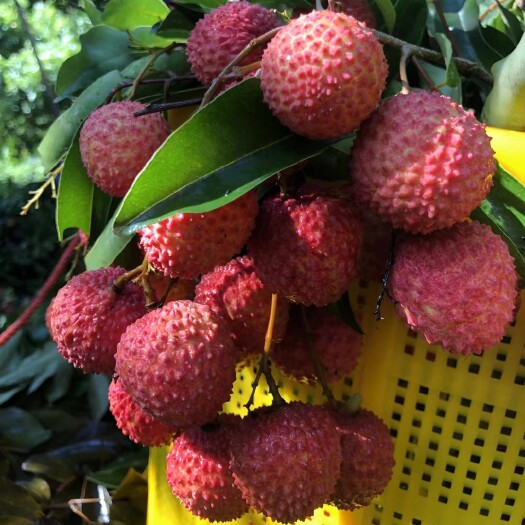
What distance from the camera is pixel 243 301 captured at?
1.99ft

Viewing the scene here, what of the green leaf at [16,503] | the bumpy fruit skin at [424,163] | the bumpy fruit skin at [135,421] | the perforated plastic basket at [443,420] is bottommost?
the green leaf at [16,503]

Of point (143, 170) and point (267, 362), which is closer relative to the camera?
point (143, 170)

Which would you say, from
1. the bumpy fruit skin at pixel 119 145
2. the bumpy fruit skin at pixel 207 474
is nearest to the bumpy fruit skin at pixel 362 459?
the bumpy fruit skin at pixel 207 474

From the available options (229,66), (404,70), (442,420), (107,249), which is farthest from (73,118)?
(442,420)

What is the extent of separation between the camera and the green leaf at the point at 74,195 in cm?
71

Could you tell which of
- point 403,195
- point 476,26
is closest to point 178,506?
point 403,195

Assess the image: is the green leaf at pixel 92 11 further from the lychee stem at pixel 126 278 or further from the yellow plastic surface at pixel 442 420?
the yellow plastic surface at pixel 442 420

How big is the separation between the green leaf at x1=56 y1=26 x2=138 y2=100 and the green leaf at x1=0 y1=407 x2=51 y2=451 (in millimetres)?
728

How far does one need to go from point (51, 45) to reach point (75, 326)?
12.0ft

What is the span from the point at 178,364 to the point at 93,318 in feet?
0.43

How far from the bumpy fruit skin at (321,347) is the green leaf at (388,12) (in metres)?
0.33

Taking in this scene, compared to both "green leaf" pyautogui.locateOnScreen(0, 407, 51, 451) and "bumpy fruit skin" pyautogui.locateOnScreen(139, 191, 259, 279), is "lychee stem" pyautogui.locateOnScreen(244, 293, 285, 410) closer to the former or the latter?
"bumpy fruit skin" pyautogui.locateOnScreen(139, 191, 259, 279)

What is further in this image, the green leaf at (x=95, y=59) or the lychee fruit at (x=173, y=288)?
the green leaf at (x=95, y=59)

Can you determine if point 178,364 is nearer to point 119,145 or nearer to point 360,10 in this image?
point 119,145
